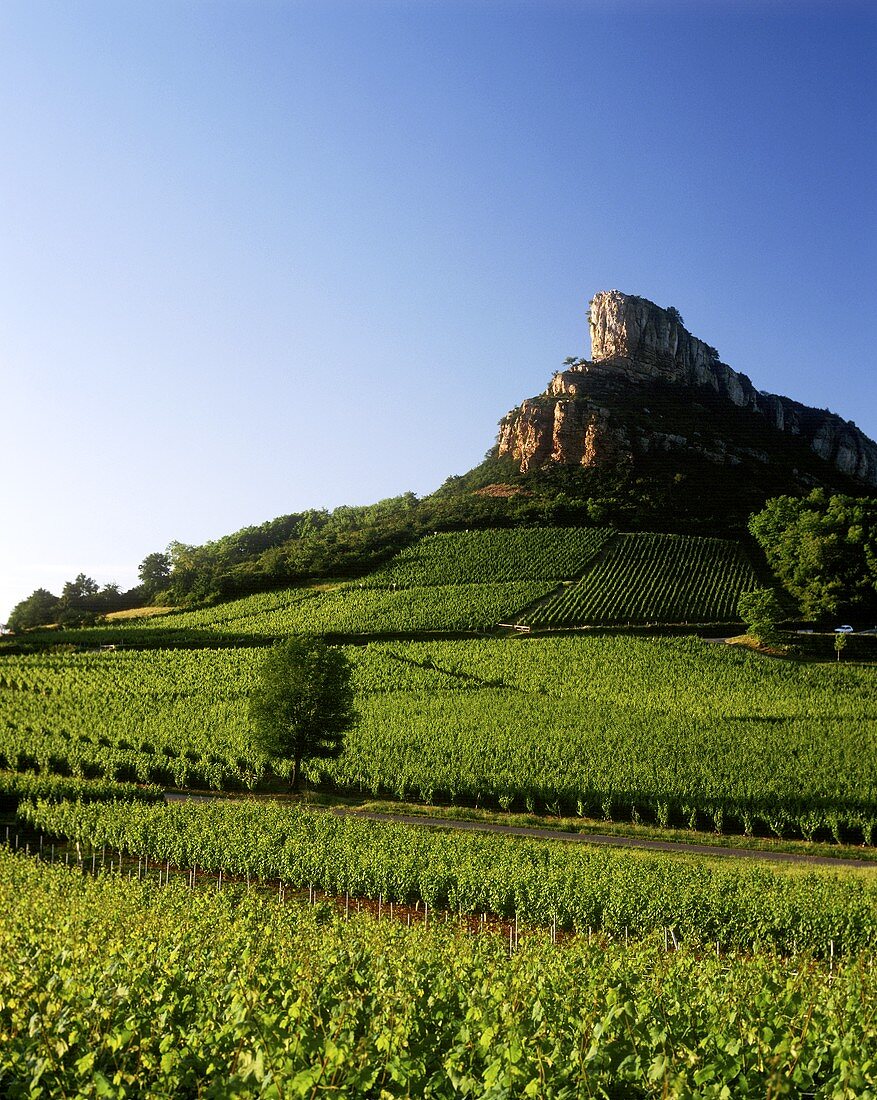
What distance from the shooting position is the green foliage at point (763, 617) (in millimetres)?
55969

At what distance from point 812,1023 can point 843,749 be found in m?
34.1

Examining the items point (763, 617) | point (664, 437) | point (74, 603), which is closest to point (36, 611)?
point (74, 603)

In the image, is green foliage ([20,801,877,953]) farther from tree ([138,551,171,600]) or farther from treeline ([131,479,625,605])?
tree ([138,551,171,600])

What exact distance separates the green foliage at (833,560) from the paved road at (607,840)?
129 ft

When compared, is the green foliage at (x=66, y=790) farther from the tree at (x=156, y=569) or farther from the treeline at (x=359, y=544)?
the tree at (x=156, y=569)

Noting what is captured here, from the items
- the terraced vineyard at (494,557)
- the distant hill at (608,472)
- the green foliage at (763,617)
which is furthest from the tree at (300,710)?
the distant hill at (608,472)

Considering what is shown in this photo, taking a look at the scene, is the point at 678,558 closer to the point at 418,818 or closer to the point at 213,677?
the point at 213,677

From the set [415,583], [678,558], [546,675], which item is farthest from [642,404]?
[546,675]

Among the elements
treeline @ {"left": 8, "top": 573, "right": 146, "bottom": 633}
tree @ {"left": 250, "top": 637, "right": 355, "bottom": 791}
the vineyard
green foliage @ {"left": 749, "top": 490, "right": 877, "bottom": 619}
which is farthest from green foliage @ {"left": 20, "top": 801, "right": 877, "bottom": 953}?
treeline @ {"left": 8, "top": 573, "right": 146, "bottom": 633}

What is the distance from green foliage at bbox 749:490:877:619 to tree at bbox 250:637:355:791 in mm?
41979

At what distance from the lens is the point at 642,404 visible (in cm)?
12888

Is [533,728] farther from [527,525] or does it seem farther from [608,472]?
[608,472]

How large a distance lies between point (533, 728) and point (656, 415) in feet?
312

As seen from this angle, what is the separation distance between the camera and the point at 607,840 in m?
27.8
